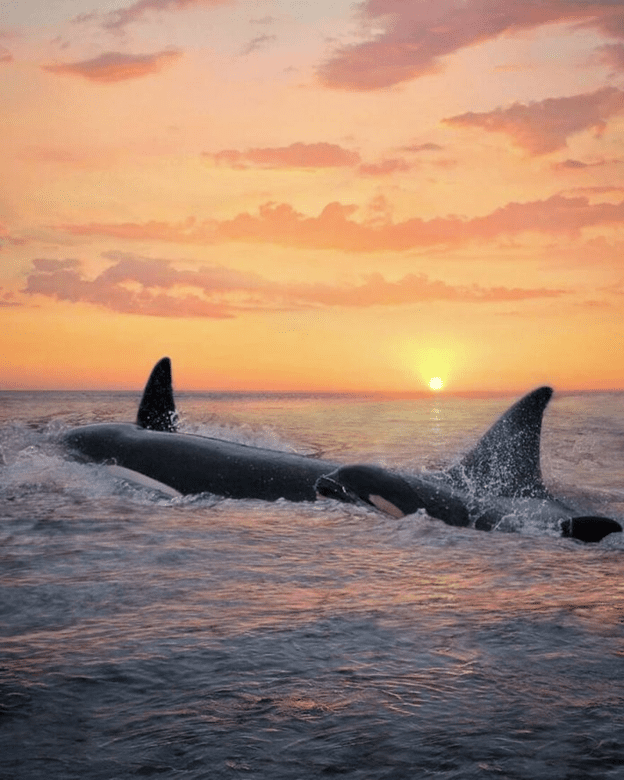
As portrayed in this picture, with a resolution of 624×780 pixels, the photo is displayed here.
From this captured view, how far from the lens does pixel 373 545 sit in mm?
9383

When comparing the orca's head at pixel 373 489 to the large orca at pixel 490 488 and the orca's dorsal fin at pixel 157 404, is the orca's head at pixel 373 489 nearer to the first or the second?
the large orca at pixel 490 488

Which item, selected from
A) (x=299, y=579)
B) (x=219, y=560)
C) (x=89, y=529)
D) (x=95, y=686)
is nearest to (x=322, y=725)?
(x=95, y=686)

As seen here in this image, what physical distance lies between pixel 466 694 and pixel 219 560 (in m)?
4.04

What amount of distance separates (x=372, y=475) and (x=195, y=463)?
3693 millimetres

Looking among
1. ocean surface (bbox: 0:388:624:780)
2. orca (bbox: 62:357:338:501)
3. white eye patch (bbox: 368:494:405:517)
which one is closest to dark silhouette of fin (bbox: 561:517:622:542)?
ocean surface (bbox: 0:388:624:780)

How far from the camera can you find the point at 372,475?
1142 centimetres

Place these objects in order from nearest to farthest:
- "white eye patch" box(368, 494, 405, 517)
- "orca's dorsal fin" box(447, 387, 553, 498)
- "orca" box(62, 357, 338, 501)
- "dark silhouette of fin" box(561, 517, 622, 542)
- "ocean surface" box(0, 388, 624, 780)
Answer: "ocean surface" box(0, 388, 624, 780)
"dark silhouette of fin" box(561, 517, 622, 542)
"white eye patch" box(368, 494, 405, 517)
"orca" box(62, 357, 338, 501)
"orca's dorsal fin" box(447, 387, 553, 498)

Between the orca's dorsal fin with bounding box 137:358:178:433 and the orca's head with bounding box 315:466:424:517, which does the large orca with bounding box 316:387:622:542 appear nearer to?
the orca's head with bounding box 315:466:424:517

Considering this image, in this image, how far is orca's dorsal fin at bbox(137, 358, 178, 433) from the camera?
17.4 m

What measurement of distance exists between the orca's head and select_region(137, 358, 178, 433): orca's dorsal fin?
6.68m

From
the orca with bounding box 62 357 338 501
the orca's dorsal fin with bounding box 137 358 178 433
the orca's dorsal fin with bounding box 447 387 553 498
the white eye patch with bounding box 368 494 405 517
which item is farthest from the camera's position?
the orca's dorsal fin with bounding box 137 358 178 433

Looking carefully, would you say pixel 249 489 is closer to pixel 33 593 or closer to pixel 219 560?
pixel 219 560

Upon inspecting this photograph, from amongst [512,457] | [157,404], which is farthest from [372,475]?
[157,404]

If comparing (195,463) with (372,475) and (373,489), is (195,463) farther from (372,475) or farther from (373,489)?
(373,489)
